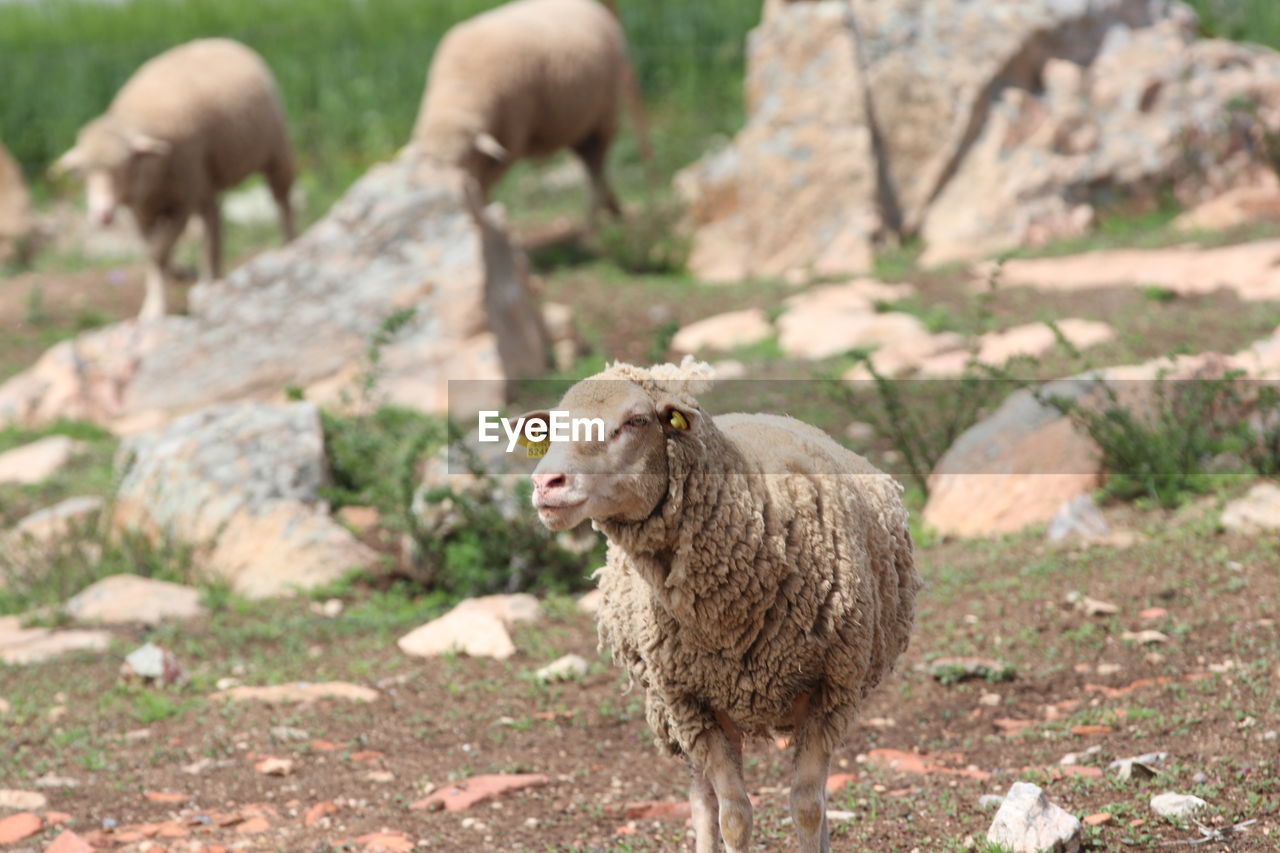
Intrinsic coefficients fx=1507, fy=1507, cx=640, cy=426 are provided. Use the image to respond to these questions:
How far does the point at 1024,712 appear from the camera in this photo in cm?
561

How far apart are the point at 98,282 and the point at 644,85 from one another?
8062 millimetres

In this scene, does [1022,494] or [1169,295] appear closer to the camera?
[1022,494]

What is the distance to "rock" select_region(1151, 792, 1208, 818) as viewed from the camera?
4.34 metres

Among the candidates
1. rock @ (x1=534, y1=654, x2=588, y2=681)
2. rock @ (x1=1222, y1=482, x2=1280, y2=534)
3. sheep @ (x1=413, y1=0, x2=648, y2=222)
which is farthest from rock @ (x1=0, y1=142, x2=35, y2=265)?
rock @ (x1=1222, y1=482, x2=1280, y2=534)

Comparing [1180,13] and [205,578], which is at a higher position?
[1180,13]

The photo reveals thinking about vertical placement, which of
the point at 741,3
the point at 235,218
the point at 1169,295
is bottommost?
the point at 235,218

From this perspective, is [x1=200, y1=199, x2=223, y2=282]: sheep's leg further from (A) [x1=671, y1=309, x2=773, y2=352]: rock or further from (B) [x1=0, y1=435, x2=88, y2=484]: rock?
(A) [x1=671, y1=309, x2=773, y2=352]: rock

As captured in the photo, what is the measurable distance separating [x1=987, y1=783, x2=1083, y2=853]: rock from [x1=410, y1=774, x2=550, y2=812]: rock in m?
1.76

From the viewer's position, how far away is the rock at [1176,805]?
4.34 m

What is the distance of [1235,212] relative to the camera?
40.9 feet

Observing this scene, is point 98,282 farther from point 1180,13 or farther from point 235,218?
point 1180,13

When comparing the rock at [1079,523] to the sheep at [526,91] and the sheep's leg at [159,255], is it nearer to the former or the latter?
the sheep at [526,91]

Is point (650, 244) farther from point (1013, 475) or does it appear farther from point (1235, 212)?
point (1013, 475)

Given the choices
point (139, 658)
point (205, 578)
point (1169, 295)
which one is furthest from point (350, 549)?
point (1169, 295)
